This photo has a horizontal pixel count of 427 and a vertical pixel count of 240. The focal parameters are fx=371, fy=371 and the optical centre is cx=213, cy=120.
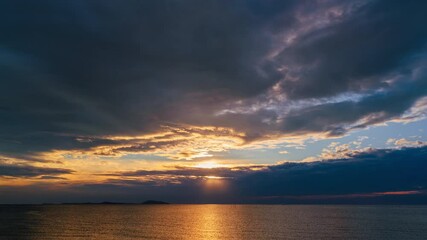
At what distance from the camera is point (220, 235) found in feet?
380

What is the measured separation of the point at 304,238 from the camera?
344ft

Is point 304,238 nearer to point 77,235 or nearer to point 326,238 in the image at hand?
point 326,238

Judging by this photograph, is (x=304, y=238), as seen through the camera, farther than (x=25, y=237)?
Yes

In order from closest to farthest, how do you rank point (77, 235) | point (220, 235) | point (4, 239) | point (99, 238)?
point (4, 239), point (99, 238), point (77, 235), point (220, 235)

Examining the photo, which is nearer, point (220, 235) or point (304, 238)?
point (304, 238)

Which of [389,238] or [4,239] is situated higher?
[4,239]

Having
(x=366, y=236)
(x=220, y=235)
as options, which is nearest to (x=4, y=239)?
(x=220, y=235)

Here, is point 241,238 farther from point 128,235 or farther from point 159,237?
point 128,235

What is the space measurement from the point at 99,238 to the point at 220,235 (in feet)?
120

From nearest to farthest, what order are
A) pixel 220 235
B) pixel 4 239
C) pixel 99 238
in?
pixel 4 239 < pixel 99 238 < pixel 220 235

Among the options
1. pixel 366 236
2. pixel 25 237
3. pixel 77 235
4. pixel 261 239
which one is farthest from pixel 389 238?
pixel 25 237

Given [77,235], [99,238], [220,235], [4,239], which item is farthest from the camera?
[220,235]

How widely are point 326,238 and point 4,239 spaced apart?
84.6m

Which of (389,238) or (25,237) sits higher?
(25,237)
